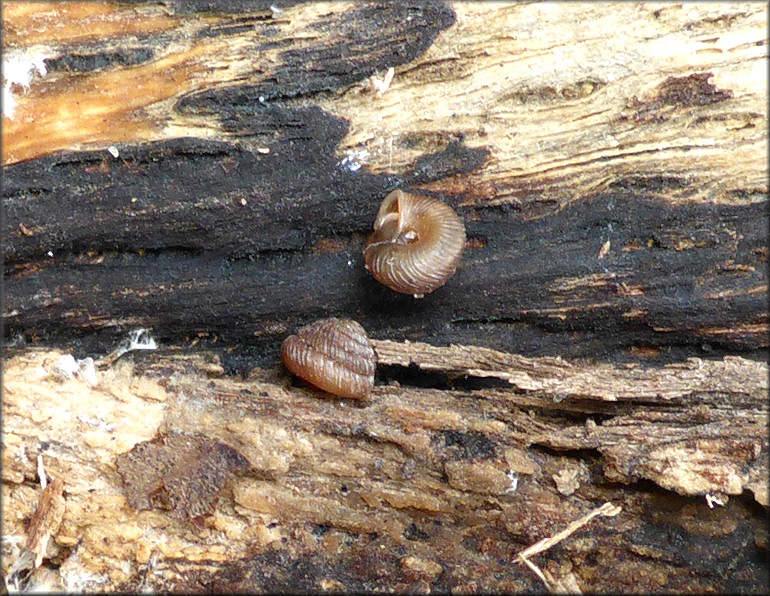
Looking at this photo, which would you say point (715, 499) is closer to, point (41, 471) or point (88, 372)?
point (88, 372)

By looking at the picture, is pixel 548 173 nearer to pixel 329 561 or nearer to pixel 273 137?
pixel 273 137

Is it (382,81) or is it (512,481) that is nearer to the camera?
(512,481)

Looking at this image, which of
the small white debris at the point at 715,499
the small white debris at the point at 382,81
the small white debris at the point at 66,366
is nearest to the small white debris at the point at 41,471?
the small white debris at the point at 66,366

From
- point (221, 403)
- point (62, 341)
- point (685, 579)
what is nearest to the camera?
point (685, 579)

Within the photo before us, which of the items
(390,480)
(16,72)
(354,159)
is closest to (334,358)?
(390,480)

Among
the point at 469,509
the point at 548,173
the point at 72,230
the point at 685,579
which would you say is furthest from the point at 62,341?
the point at 685,579

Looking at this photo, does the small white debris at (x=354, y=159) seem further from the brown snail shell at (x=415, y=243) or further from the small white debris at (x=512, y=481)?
the small white debris at (x=512, y=481)
